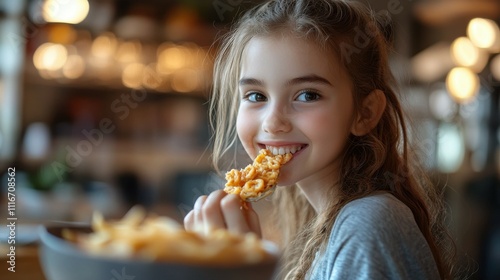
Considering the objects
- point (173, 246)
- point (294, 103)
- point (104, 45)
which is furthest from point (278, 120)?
point (104, 45)

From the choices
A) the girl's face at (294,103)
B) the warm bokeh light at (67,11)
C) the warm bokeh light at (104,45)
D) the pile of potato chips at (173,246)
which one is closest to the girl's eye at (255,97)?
the girl's face at (294,103)

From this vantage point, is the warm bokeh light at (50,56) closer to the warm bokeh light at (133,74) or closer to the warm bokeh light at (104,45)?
the warm bokeh light at (104,45)

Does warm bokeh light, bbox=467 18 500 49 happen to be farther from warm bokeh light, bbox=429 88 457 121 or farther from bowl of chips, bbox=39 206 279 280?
bowl of chips, bbox=39 206 279 280

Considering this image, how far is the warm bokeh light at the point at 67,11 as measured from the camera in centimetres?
426

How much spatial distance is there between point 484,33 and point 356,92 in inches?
182

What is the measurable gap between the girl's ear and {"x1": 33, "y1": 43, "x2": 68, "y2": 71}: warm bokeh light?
4.11 meters

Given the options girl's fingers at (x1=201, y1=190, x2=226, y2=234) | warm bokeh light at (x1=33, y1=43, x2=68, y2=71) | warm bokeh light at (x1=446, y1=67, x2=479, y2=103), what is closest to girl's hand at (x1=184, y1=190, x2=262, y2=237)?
girl's fingers at (x1=201, y1=190, x2=226, y2=234)

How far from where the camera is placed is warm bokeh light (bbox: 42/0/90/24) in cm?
426

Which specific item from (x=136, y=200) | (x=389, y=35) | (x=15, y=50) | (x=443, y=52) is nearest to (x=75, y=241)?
(x=389, y=35)

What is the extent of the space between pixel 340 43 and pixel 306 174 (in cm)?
28

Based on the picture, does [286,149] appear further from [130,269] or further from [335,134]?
[130,269]

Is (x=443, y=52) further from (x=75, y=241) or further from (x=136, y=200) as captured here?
(x=75, y=241)

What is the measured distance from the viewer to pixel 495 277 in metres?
4.92

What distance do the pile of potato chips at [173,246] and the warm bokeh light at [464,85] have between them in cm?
523
